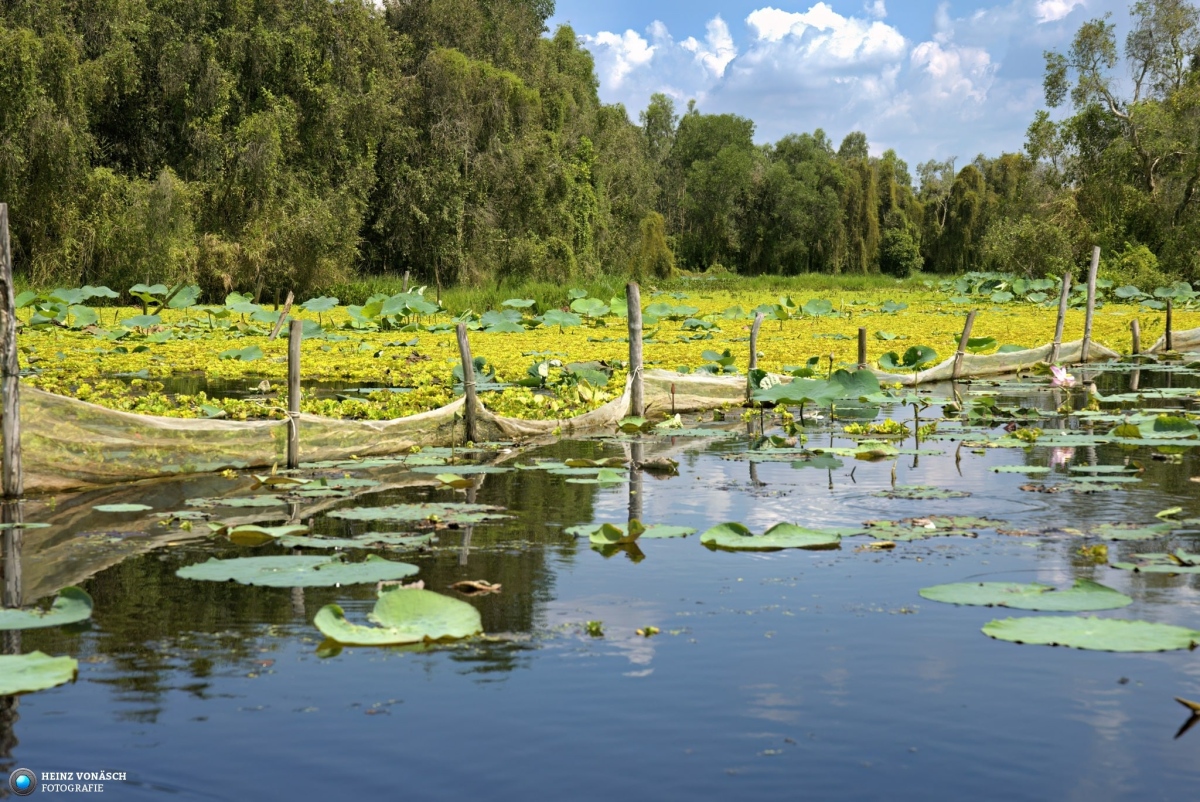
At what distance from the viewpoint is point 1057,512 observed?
276 inches

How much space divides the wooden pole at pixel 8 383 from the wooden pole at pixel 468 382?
3262 millimetres

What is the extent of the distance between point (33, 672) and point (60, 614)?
0.70 m

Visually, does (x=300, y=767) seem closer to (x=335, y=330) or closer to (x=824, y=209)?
(x=335, y=330)

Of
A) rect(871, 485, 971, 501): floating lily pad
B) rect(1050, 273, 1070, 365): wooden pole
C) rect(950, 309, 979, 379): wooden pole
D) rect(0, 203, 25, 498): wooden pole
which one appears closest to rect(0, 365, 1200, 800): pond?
rect(871, 485, 971, 501): floating lily pad

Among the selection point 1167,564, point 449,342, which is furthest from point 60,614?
point 449,342

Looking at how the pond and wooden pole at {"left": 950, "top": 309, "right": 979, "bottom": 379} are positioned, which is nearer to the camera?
the pond

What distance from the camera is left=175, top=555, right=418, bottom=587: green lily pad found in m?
5.26

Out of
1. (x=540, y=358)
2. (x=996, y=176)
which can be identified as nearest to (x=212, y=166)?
(x=540, y=358)

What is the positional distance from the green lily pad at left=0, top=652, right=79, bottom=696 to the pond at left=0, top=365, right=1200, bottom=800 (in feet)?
0.26

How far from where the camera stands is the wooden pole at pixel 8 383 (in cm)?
709

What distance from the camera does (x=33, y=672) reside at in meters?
4.02

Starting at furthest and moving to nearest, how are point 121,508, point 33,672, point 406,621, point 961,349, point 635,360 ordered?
point 961,349 → point 635,360 → point 121,508 → point 406,621 → point 33,672

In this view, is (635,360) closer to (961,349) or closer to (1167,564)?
(961,349)

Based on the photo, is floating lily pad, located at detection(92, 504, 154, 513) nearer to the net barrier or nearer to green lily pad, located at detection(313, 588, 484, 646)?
the net barrier
